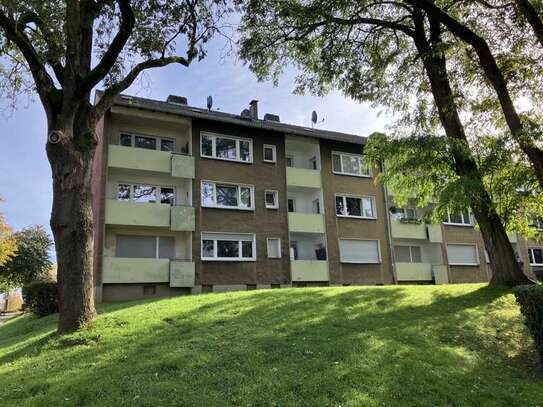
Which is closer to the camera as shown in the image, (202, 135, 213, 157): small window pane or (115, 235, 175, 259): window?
(115, 235, 175, 259): window

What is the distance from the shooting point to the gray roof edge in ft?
77.0

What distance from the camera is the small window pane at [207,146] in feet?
82.0

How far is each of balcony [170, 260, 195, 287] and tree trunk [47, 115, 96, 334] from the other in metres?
10.8

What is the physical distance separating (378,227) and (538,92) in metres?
14.3

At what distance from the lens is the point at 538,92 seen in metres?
15.5

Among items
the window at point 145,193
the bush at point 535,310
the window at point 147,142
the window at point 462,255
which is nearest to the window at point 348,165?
the window at point 462,255

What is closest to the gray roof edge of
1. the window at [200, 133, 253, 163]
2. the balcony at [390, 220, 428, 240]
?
the window at [200, 133, 253, 163]

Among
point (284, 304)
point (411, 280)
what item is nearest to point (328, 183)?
point (411, 280)

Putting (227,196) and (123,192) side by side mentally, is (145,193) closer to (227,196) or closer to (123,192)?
(123,192)

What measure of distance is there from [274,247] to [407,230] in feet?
30.7

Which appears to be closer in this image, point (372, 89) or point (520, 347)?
point (520, 347)

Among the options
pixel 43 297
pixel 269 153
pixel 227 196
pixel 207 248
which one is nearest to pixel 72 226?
pixel 43 297

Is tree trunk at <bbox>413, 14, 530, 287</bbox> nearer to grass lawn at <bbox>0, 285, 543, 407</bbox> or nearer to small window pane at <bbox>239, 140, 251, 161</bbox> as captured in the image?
grass lawn at <bbox>0, 285, 543, 407</bbox>

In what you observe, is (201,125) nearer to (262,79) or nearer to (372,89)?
(262,79)
